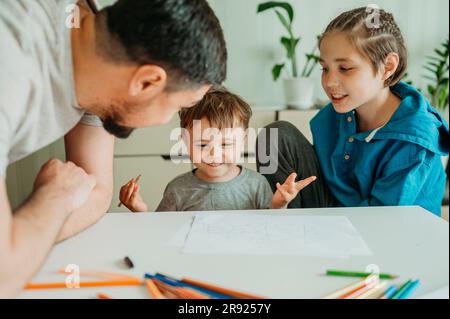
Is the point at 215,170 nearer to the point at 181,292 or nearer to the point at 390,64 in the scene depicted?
the point at 390,64

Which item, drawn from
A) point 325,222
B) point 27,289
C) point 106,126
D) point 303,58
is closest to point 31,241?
point 27,289

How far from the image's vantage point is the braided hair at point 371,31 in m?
0.72

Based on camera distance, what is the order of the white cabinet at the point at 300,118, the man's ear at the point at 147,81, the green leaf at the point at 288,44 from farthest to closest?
the green leaf at the point at 288,44 → the white cabinet at the point at 300,118 → the man's ear at the point at 147,81

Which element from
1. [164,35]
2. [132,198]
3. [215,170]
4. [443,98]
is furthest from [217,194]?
[443,98]

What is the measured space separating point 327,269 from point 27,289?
10.1 inches

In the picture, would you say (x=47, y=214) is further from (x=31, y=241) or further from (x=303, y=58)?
(x=303, y=58)

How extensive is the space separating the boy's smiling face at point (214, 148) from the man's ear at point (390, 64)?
254mm

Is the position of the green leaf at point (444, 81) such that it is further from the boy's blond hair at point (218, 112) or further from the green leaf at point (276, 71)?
the boy's blond hair at point (218, 112)

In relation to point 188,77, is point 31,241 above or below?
below

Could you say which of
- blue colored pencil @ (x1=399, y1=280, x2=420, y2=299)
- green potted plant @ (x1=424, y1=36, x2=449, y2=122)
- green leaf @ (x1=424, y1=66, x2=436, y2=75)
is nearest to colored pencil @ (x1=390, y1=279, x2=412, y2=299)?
blue colored pencil @ (x1=399, y1=280, x2=420, y2=299)

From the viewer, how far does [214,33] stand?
1.65ft

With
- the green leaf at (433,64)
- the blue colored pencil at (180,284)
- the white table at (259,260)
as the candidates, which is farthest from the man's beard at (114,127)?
the green leaf at (433,64)

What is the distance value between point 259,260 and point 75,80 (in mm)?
275
